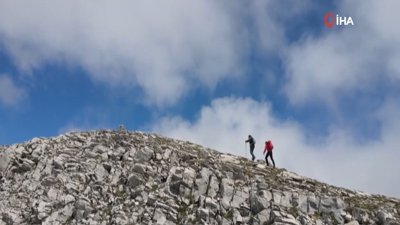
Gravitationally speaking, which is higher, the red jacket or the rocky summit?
the red jacket

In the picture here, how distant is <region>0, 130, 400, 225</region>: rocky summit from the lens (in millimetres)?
33594

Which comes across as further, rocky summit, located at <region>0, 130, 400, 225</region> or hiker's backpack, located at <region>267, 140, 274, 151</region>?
hiker's backpack, located at <region>267, 140, 274, 151</region>

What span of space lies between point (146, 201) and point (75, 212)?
5.96m

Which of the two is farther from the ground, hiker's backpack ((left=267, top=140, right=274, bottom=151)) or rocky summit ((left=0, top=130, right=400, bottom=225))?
hiker's backpack ((left=267, top=140, right=274, bottom=151))

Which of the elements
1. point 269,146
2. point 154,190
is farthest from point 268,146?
point 154,190

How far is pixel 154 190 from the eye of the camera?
1428 inches

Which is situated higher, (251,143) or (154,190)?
(251,143)

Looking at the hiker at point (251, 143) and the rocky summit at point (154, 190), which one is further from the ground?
the hiker at point (251, 143)

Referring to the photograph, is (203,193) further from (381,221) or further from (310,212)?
(381,221)

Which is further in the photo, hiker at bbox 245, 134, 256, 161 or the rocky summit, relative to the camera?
hiker at bbox 245, 134, 256, 161

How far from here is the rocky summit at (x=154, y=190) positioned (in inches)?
1323

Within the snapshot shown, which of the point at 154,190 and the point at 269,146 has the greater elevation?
the point at 269,146

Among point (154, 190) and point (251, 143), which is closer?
point (154, 190)

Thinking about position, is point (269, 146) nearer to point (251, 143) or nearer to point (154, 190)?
point (251, 143)
